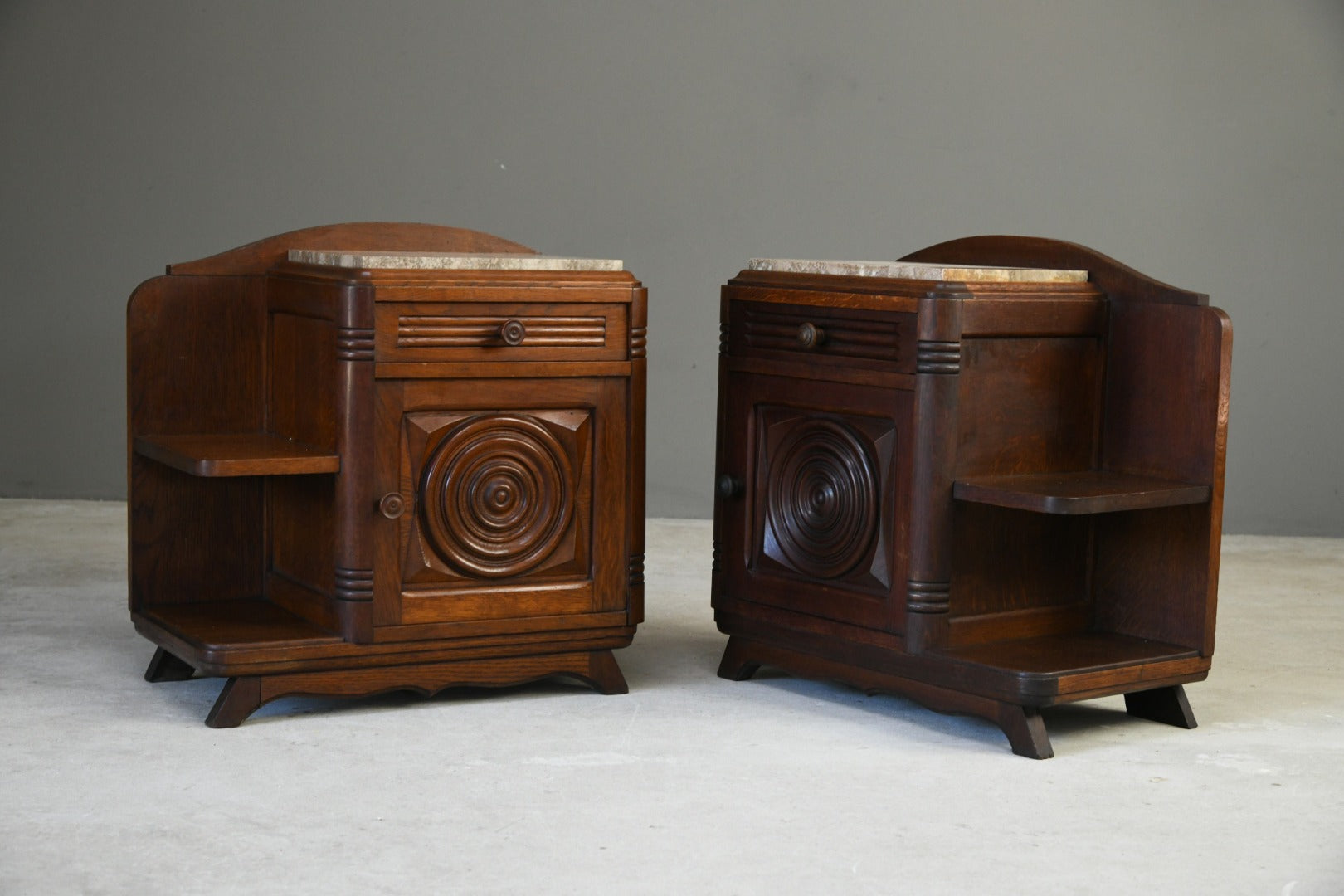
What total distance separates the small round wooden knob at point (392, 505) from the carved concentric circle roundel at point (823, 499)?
0.70 meters

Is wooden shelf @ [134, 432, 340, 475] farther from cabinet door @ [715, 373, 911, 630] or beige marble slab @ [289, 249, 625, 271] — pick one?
cabinet door @ [715, 373, 911, 630]

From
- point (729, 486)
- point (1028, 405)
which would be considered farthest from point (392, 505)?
point (1028, 405)

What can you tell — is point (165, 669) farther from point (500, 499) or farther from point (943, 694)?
point (943, 694)

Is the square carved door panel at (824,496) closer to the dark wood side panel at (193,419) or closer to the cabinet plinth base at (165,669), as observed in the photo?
the dark wood side panel at (193,419)

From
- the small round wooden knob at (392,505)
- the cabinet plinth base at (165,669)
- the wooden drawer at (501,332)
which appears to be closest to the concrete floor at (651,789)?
the cabinet plinth base at (165,669)

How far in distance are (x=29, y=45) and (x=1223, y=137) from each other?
11.8 ft

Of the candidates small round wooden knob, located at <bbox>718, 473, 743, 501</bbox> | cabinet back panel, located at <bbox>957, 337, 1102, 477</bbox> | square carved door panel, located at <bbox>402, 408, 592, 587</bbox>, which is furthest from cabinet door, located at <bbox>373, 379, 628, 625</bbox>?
cabinet back panel, located at <bbox>957, 337, 1102, 477</bbox>

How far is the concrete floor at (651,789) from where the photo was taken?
2125 millimetres

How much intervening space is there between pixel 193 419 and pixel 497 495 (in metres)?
0.65

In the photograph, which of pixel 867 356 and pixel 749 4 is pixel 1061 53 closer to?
pixel 749 4

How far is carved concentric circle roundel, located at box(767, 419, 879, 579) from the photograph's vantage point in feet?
9.64

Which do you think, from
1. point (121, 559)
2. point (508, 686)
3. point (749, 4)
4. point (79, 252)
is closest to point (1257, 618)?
point (508, 686)

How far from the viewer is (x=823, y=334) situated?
2975mm

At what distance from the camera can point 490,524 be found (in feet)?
9.57
